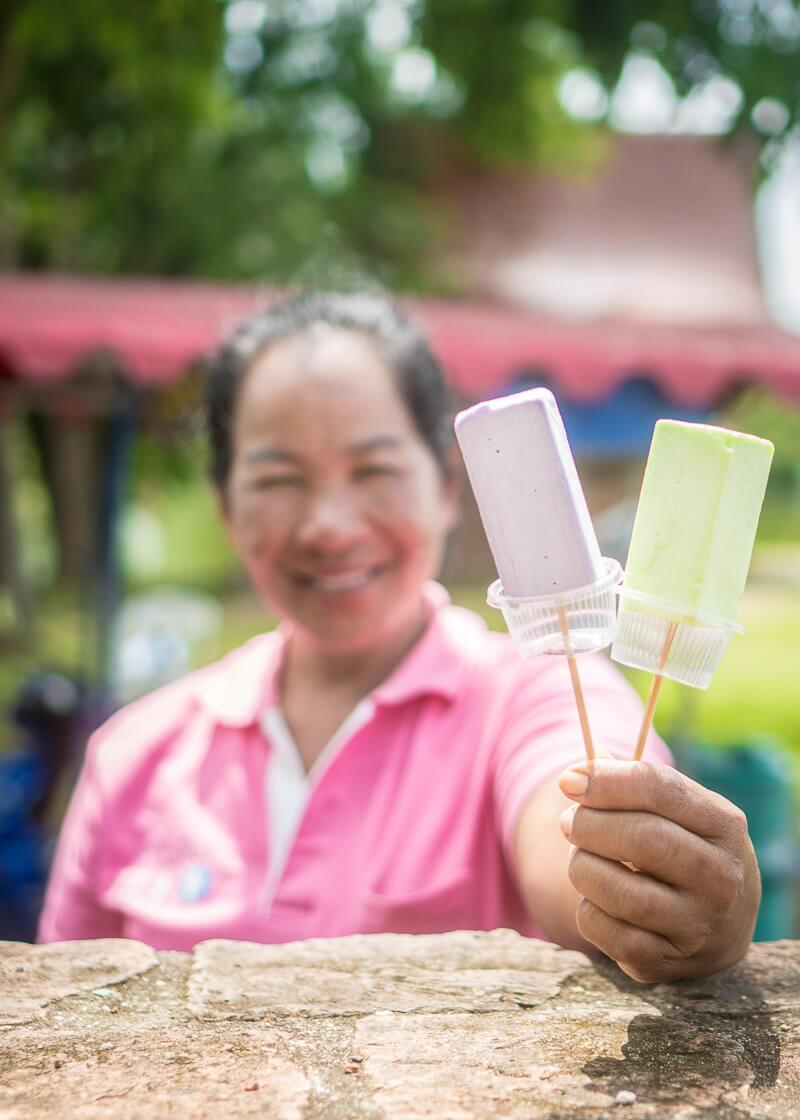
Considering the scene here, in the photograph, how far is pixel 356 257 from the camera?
9.88m

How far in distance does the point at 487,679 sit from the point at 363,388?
510 mm

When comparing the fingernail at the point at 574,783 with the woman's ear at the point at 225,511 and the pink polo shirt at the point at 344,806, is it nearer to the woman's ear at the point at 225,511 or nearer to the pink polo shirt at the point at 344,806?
the pink polo shirt at the point at 344,806

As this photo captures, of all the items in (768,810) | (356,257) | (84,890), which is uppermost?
(356,257)

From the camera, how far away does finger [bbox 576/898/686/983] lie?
36.0 inches

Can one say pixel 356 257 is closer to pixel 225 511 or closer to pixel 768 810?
pixel 768 810

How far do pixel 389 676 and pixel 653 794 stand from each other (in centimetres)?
94

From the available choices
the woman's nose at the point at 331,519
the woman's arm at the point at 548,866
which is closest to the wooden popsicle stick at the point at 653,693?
the woman's arm at the point at 548,866

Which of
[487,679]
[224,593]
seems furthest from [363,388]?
[224,593]

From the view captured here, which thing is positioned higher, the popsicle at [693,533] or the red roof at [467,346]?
the red roof at [467,346]

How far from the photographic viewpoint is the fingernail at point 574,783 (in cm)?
89

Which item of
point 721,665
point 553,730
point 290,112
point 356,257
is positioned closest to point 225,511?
point 553,730

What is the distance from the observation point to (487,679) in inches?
64.2

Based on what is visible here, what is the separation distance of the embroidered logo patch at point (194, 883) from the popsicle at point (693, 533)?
0.83 m

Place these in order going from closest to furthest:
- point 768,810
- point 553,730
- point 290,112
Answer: point 553,730, point 768,810, point 290,112
